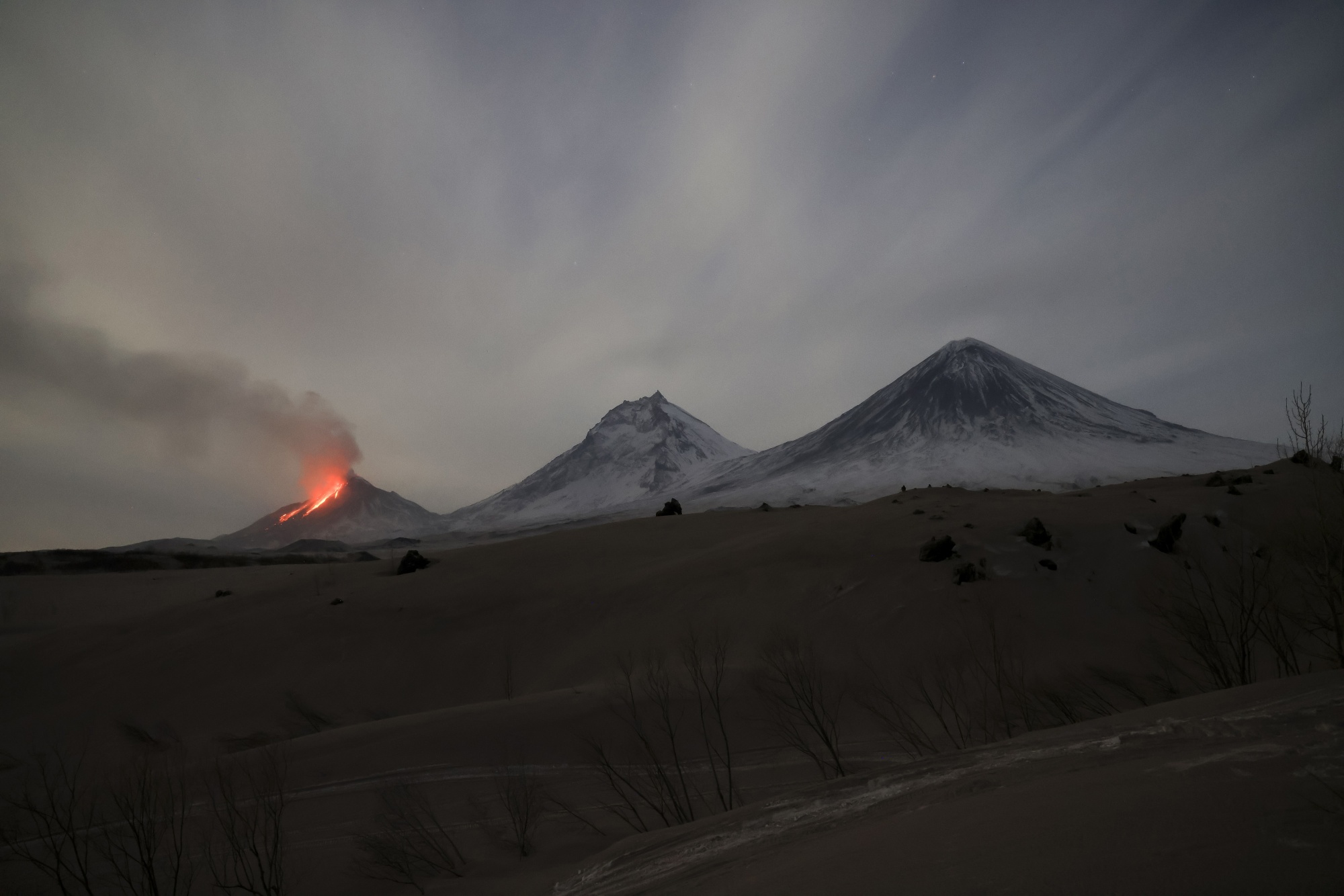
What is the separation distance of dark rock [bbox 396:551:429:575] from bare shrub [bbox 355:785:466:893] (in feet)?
59.7

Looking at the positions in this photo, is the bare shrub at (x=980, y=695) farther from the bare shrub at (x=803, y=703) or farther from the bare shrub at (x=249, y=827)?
the bare shrub at (x=249, y=827)

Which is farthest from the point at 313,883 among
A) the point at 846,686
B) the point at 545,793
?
the point at 846,686

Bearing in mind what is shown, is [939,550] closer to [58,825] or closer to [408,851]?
[408,851]

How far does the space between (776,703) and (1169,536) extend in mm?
12515

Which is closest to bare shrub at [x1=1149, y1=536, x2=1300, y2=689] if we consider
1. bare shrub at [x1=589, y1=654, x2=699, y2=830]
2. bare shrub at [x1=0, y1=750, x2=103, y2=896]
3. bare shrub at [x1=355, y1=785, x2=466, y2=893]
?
bare shrub at [x1=589, y1=654, x2=699, y2=830]

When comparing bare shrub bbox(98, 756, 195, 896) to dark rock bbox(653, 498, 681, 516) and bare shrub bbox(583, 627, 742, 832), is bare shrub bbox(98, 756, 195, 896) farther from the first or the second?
dark rock bbox(653, 498, 681, 516)

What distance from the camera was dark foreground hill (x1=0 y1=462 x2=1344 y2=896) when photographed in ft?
10.1

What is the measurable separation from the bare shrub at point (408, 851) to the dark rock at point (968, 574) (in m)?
12.9

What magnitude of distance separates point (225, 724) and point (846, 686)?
1438cm

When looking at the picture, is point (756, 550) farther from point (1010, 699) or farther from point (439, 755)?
point (439, 755)

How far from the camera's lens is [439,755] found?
10.5m

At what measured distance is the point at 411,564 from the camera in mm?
25594

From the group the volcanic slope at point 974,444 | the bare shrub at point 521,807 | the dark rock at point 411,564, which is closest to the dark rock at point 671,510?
the dark rock at point 411,564

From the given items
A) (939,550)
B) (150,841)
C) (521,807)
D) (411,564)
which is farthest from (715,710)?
(411,564)
